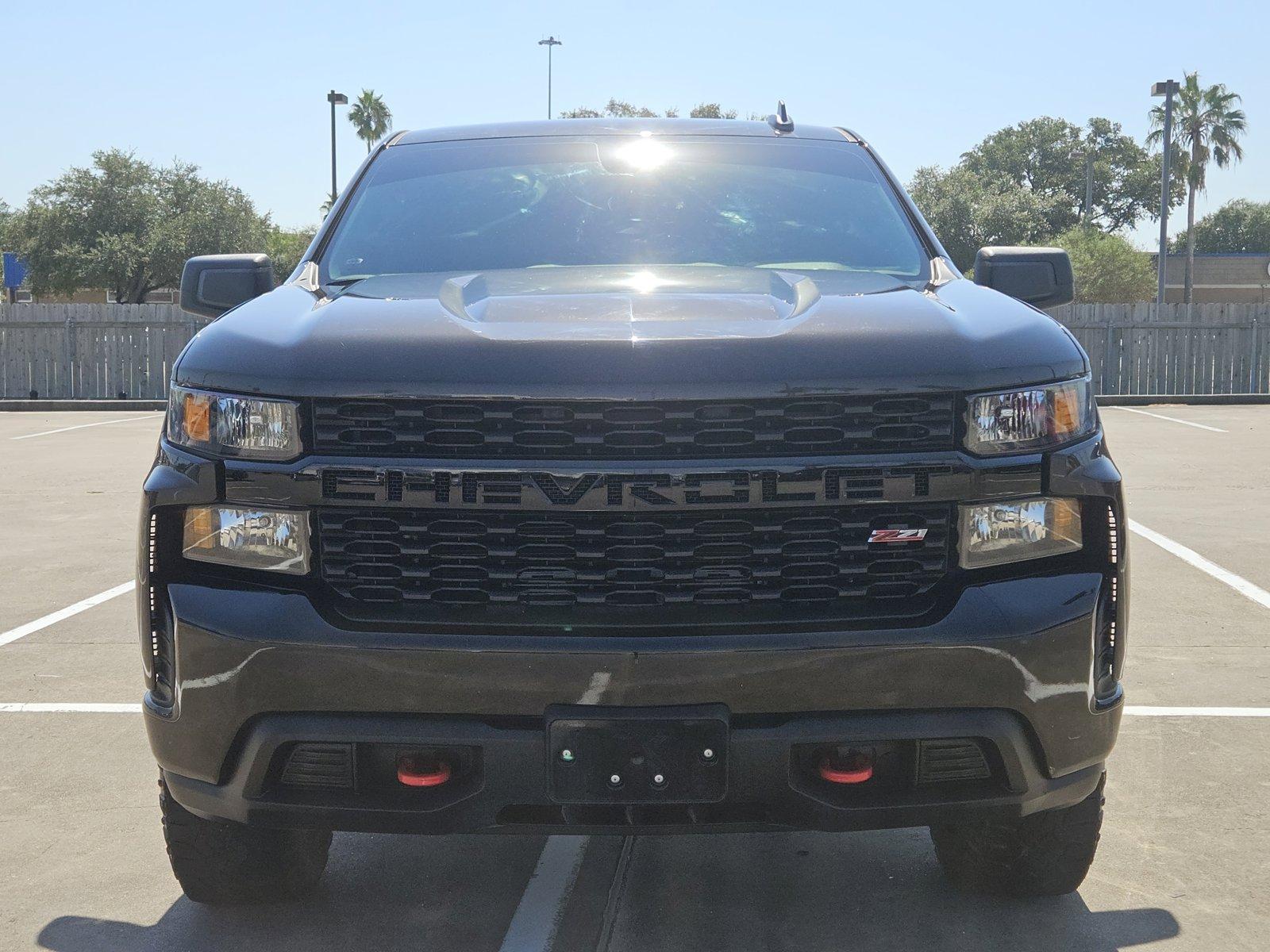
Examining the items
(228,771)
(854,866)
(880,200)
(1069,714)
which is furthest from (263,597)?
(880,200)

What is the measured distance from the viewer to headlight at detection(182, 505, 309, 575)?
2.57 m

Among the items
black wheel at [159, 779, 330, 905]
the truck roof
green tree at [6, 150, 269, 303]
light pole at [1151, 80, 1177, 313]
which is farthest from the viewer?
green tree at [6, 150, 269, 303]

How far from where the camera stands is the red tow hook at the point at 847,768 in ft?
8.54

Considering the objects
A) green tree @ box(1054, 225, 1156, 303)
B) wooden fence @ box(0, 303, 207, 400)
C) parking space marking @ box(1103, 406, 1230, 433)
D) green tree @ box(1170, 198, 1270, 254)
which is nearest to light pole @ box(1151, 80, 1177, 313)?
parking space marking @ box(1103, 406, 1230, 433)

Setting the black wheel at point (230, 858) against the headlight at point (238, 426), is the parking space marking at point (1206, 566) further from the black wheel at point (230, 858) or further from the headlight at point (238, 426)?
the headlight at point (238, 426)

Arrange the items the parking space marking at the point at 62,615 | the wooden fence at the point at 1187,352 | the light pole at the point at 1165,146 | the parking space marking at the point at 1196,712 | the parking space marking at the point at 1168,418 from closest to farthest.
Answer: the parking space marking at the point at 1196,712, the parking space marking at the point at 62,615, the parking space marking at the point at 1168,418, the wooden fence at the point at 1187,352, the light pole at the point at 1165,146

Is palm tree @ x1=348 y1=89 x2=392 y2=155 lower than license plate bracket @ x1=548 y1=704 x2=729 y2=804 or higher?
higher

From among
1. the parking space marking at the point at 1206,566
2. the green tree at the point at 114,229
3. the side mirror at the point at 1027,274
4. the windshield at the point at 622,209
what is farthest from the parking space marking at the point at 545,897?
the green tree at the point at 114,229

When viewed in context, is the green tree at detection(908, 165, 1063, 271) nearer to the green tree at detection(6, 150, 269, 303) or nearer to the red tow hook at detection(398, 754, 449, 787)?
the green tree at detection(6, 150, 269, 303)

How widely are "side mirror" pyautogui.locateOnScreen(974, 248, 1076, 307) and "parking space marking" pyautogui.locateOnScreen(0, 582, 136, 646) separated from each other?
3.74 metres

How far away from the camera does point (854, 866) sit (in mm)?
3525

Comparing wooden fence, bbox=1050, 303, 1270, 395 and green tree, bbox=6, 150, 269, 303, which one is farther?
green tree, bbox=6, 150, 269, 303

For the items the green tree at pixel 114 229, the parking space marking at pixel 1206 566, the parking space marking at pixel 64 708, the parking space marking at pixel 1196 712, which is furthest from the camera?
the green tree at pixel 114 229

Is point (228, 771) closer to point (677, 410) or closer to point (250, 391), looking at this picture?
point (250, 391)
